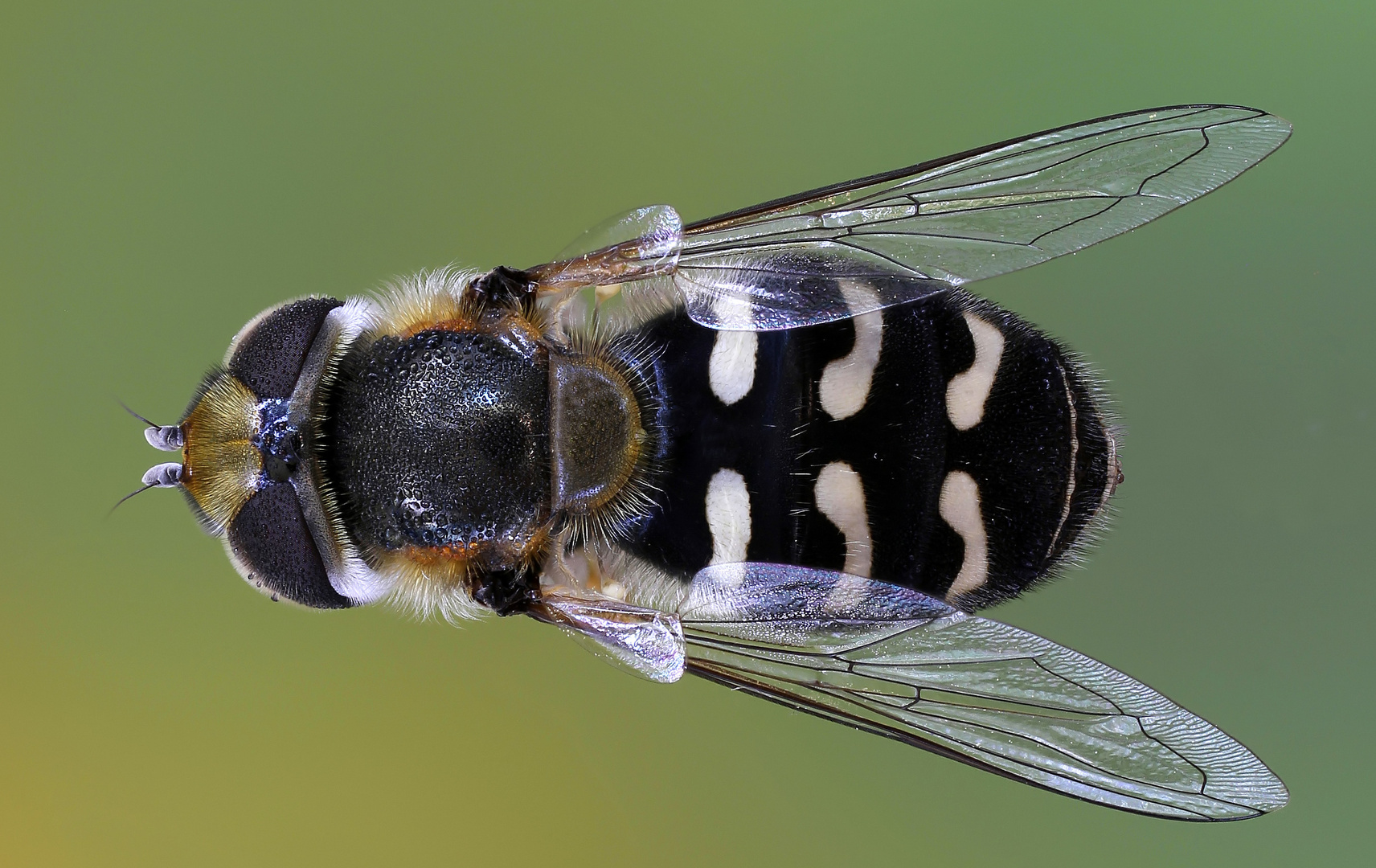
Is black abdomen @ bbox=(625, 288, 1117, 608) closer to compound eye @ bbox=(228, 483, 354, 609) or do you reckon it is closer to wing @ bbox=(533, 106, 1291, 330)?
wing @ bbox=(533, 106, 1291, 330)

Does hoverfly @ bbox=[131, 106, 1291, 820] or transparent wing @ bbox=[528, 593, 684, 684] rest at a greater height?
hoverfly @ bbox=[131, 106, 1291, 820]

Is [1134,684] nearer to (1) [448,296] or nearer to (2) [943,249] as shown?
(2) [943,249]

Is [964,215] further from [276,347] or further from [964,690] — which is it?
[276,347]

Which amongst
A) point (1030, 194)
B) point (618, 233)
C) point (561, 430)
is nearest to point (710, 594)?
point (561, 430)

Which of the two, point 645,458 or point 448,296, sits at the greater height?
point 448,296

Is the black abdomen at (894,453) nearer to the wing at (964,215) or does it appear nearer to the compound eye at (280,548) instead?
the wing at (964,215)

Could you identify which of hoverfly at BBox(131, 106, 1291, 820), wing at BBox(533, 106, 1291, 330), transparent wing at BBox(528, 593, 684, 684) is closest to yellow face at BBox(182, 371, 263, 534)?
hoverfly at BBox(131, 106, 1291, 820)

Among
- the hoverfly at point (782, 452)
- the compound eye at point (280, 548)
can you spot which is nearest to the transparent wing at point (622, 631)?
the hoverfly at point (782, 452)

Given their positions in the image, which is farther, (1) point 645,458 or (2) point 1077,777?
(1) point 645,458
